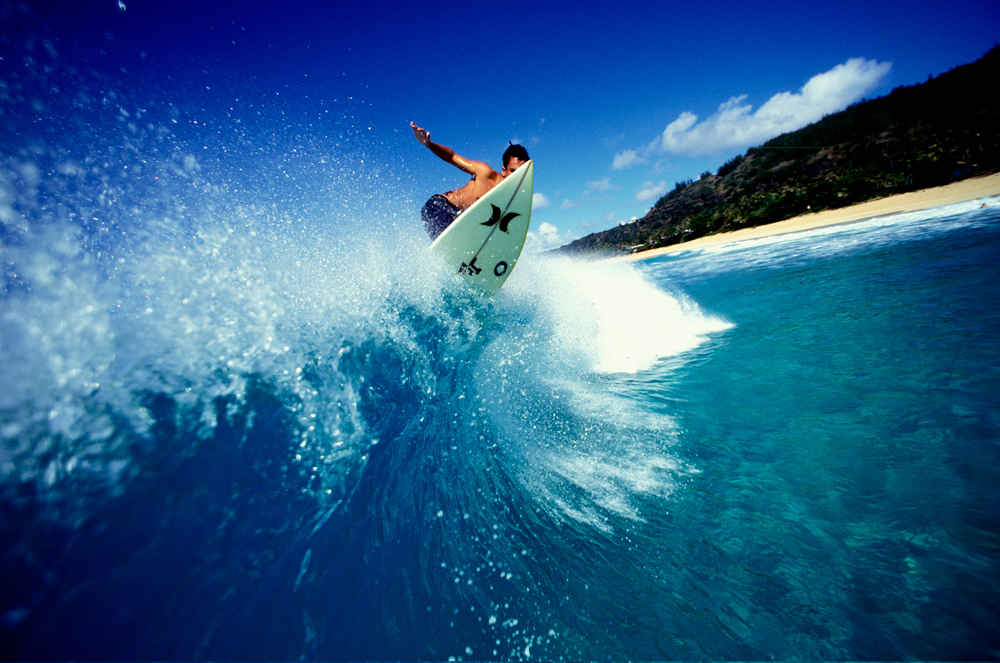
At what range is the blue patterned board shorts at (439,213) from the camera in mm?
5609

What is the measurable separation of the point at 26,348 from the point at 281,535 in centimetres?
238

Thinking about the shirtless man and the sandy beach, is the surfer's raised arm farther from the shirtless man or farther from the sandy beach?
the sandy beach

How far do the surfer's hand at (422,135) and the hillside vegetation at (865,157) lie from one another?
1255 inches

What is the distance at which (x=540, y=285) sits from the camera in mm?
7656

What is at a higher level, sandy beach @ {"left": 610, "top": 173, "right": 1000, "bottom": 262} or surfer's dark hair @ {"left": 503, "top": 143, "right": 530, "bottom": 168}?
surfer's dark hair @ {"left": 503, "top": 143, "right": 530, "bottom": 168}

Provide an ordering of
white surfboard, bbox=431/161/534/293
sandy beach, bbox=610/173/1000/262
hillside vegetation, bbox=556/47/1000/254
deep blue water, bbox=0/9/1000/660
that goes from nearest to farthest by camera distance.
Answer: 1. deep blue water, bbox=0/9/1000/660
2. white surfboard, bbox=431/161/534/293
3. sandy beach, bbox=610/173/1000/262
4. hillside vegetation, bbox=556/47/1000/254

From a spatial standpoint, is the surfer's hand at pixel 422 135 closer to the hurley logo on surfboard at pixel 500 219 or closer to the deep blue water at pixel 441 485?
the hurley logo on surfboard at pixel 500 219

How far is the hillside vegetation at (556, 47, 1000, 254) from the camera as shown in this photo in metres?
22.3

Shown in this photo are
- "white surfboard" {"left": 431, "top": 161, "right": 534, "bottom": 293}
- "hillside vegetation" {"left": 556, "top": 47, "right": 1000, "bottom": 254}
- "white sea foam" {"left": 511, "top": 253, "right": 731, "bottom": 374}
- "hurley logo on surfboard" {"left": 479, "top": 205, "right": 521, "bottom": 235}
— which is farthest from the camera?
"hillside vegetation" {"left": 556, "top": 47, "right": 1000, "bottom": 254}

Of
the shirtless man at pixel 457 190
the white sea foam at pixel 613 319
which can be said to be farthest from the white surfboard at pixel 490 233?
the white sea foam at pixel 613 319

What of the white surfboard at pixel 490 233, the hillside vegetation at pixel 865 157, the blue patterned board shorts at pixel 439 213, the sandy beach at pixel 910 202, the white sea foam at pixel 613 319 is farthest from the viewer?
the hillside vegetation at pixel 865 157

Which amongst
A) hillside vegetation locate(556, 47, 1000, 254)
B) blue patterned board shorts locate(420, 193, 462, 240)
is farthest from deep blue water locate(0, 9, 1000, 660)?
hillside vegetation locate(556, 47, 1000, 254)

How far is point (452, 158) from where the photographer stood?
5.86 m

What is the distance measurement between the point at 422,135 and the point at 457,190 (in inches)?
38.0
